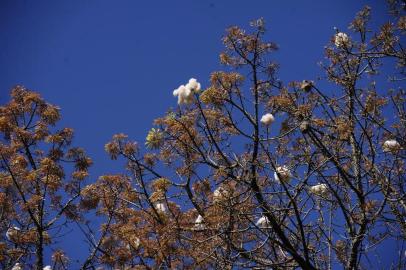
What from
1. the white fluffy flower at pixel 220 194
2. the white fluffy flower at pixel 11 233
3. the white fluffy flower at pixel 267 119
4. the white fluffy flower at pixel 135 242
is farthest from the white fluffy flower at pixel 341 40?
the white fluffy flower at pixel 11 233

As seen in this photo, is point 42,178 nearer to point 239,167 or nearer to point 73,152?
point 73,152

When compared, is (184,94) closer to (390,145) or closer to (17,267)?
(390,145)

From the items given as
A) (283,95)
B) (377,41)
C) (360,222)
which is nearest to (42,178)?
(283,95)

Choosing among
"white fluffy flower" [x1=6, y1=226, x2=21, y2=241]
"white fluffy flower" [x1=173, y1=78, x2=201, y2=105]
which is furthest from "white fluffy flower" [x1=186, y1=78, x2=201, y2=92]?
"white fluffy flower" [x1=6, y1=226, x2=21, y2=241]

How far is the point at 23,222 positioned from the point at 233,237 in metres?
4.46

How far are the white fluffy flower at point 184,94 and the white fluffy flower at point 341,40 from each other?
9.88ft

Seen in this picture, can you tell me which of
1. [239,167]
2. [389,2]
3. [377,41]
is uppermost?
[389,2]

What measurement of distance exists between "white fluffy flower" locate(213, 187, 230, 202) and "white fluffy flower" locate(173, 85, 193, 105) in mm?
1387

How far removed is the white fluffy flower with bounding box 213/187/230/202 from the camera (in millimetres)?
6220

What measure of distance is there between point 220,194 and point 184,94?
156cm

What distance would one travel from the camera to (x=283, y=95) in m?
7.44

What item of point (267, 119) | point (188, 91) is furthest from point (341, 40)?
point (188, 91)

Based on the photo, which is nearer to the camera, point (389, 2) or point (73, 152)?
point (389, 2)

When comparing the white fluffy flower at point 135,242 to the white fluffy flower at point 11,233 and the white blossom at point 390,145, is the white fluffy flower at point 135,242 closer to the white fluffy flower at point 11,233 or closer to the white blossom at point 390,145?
the white fluffy flower at point 11,233
